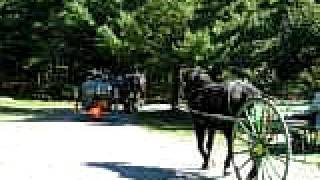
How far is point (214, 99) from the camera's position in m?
12.9

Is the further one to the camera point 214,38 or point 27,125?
point 214,38

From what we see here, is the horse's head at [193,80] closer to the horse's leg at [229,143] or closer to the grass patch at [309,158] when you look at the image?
the horse's leg at [229,143]

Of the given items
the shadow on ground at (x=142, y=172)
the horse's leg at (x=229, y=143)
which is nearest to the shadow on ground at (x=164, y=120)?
the shadow on ground at (x=142, y=172)

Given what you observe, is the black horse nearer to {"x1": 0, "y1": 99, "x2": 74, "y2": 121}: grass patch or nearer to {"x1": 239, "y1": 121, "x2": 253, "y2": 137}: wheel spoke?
{"x1": 239, "y1": 121, "x2": 253, "y2": 137}: wheel spoke

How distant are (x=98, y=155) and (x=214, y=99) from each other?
4161 mm

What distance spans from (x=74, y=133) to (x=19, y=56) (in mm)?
27112

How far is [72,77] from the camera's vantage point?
155 feet

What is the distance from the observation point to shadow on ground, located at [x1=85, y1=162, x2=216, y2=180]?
12848 millimetres

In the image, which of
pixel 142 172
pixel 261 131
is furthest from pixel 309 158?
pixel 261 131

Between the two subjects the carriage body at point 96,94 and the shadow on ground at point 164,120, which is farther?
the carriage body at point 96,94

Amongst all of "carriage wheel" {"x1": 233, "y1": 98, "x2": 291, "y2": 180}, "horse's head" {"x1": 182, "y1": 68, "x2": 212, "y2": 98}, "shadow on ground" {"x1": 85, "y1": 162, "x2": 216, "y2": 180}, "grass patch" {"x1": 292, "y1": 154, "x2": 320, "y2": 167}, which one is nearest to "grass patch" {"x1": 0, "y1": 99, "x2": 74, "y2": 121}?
"shadow on ground" {"x1": 85, "y1": 162, "x2": 216, "y2": 180}

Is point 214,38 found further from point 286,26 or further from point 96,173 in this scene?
Answer: point 96,173

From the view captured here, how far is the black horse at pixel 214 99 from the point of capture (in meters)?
12.4

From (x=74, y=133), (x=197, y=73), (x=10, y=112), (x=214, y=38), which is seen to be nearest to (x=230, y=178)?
(x=197, y=73)
